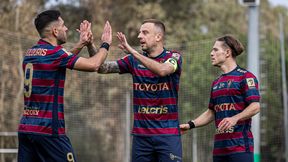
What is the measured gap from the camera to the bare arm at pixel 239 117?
6.63m

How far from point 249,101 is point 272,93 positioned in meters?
9.78

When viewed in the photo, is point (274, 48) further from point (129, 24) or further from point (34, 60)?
point (34, 60)

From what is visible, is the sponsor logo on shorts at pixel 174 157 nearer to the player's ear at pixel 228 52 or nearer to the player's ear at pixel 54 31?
the player's ear at pixel 228 52

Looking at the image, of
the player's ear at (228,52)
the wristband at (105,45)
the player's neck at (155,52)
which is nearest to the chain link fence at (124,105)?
the player's ear at (228,52)

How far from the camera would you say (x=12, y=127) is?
48.5 ft

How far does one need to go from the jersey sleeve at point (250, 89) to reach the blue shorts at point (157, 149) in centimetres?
93

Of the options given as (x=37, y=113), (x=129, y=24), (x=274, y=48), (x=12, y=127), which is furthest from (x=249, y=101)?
(x=129, y=24)

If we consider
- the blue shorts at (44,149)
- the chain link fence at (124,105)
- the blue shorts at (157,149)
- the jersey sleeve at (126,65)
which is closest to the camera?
the blue shorts at (44,149)

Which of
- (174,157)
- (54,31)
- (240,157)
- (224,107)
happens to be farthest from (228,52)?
(54,31)

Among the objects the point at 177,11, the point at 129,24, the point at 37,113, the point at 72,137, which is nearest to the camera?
the point at 37,113

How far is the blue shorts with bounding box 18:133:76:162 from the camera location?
19.6 feet

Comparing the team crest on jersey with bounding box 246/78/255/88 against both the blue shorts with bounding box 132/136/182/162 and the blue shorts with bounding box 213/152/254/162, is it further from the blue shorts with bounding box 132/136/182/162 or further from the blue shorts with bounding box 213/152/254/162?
the blue shorts with bounding box 132/136/182/162

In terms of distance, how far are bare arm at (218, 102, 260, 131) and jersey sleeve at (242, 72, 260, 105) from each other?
6 centimetres

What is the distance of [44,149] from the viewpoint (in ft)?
19.7
